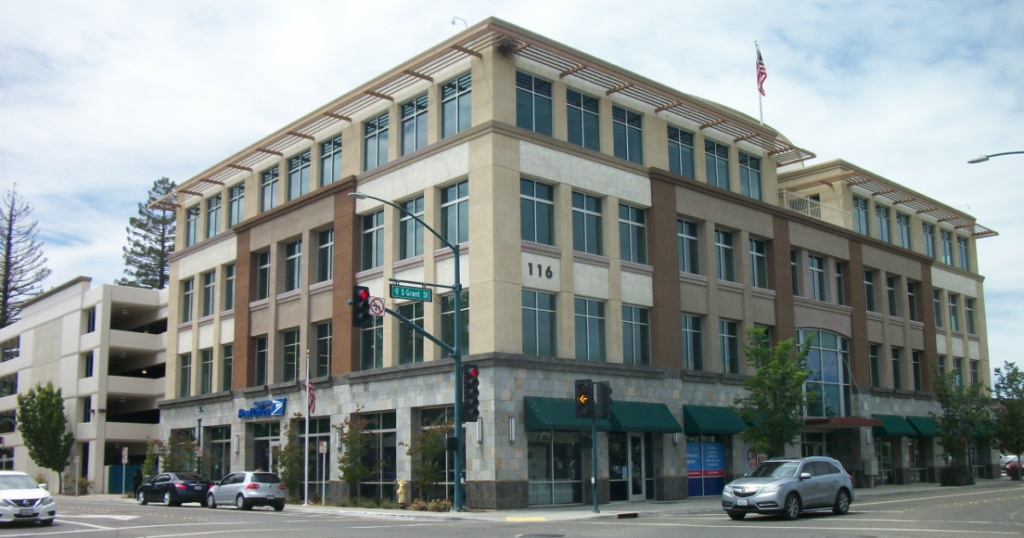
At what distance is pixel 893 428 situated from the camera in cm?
5069

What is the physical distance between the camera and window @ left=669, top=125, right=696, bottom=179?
1657 inches

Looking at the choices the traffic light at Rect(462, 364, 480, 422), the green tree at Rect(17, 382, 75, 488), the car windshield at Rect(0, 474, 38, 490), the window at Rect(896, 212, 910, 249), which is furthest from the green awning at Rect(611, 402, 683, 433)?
the green tree at Rect(17, 382, 75, 488)

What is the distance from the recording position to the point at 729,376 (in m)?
41.9

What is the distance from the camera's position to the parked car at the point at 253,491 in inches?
1388

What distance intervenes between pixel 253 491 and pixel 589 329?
14.0 m

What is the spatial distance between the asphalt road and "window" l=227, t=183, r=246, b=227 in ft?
69.3

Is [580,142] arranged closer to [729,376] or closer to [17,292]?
[729,376]

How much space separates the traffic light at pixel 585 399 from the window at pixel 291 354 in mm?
18873

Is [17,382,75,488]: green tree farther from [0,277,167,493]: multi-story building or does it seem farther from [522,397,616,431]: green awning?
[522,397,616,431]: green awning

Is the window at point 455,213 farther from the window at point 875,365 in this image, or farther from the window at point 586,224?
the window at point 875,365

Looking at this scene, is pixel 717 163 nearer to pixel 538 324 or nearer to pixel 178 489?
pixel 538 324

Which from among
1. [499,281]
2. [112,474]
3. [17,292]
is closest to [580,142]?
[499,281]

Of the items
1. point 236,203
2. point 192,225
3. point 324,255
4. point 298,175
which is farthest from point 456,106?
point 192,225

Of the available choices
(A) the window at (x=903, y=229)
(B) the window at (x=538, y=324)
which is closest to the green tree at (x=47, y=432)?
(B) the window at (x=538, y=324)
